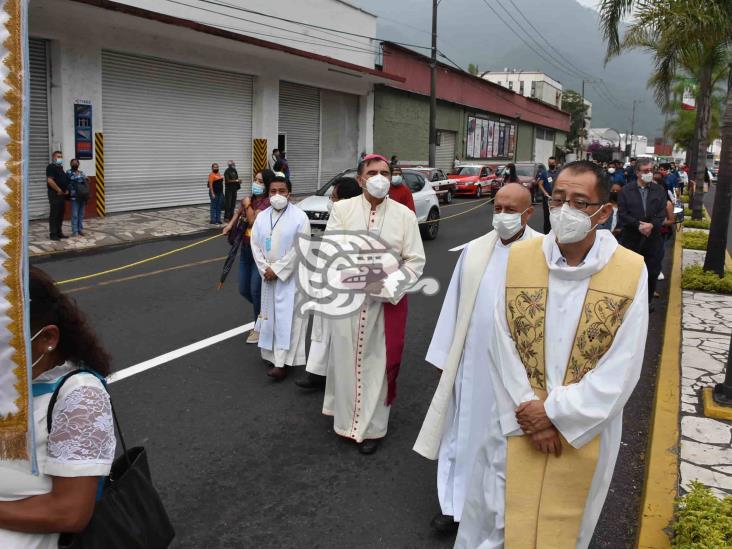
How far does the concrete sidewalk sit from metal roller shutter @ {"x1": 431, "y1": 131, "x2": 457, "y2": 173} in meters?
19.9

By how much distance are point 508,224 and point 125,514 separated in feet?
7.16

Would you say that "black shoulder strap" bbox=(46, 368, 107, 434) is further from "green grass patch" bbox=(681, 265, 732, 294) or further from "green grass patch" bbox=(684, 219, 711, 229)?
"green grass patch" bbox=(684, 219, 711, 229)

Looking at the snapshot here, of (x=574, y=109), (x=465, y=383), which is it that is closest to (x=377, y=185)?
(x=465, y=383)

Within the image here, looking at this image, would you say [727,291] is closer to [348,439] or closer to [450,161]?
[348,439]

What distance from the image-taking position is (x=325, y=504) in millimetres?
3725

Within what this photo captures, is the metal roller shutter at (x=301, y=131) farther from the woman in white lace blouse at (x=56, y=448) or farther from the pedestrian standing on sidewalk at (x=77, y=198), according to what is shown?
the woman in white lace blouse at (x=56, y=448)

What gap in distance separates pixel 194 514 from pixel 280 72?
67.0ft

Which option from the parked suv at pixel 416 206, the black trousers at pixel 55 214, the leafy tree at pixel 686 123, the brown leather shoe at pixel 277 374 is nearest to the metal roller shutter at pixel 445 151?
the leafy tree at pixel 686 123

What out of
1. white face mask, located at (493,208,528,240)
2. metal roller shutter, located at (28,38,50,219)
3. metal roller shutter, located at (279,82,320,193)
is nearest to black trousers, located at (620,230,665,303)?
white face mask, located at (493,208,528,240)

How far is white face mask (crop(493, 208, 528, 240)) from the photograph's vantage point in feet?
11.0

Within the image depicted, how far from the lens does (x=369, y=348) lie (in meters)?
4.43

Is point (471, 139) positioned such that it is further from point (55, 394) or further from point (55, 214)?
point (55, 394)

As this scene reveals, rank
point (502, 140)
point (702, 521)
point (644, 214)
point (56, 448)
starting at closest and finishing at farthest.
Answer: point (56, 448)
point (702, 521)
point (644, 214)
point (502, 140)

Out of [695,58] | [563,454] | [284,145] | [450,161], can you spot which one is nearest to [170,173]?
[284,145]
